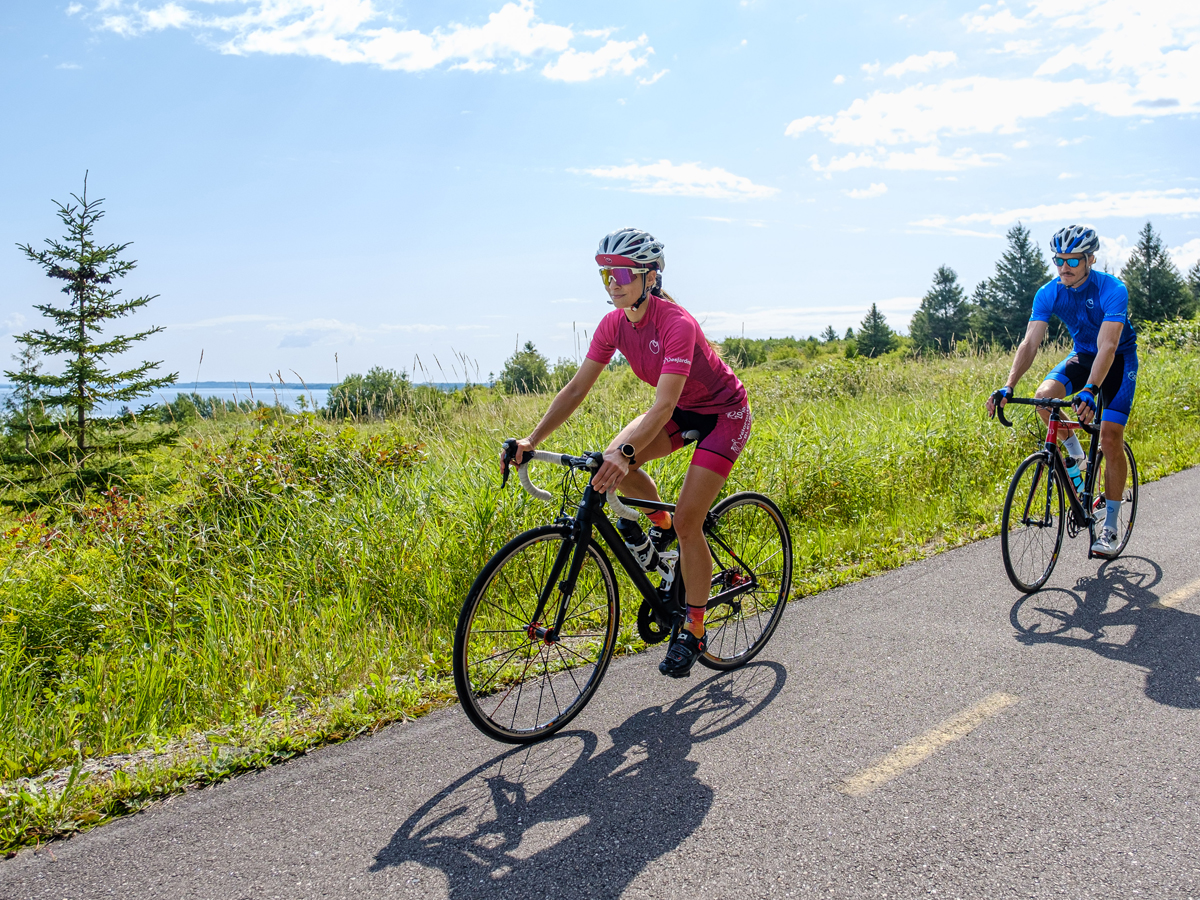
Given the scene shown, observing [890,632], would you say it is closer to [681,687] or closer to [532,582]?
[681,687]

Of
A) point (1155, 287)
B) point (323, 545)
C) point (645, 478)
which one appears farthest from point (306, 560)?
point (1155, 287)

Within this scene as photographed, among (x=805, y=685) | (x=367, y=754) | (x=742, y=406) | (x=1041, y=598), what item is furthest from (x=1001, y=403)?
(x=367, y=754)

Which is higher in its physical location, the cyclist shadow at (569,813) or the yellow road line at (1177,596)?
the yellow road line at (1177,596)

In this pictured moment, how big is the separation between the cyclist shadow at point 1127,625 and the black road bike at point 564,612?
5.47 ft

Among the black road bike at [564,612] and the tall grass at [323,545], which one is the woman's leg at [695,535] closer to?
the black road bike at [564,612]

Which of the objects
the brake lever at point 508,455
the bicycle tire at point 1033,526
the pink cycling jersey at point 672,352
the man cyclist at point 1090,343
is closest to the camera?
the brake lever at point 508,455

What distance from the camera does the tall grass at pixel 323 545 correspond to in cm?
407

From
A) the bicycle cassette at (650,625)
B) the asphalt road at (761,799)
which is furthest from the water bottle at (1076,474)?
the bicycle cassette at (650,625)

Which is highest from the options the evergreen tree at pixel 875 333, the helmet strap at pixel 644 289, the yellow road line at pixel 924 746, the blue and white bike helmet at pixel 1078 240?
the evergreen tree at pixel 875 333

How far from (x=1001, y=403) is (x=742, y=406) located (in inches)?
83.9

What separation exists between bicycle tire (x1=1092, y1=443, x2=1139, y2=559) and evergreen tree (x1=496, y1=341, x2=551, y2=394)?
5.78m

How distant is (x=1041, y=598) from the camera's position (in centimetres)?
520

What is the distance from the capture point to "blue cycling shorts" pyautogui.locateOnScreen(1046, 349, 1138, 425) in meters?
5.87

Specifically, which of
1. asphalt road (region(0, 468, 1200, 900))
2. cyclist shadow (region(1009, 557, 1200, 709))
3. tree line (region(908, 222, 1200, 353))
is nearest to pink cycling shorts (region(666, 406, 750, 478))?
asphalt road (region(0, 468, 1200, 900))
